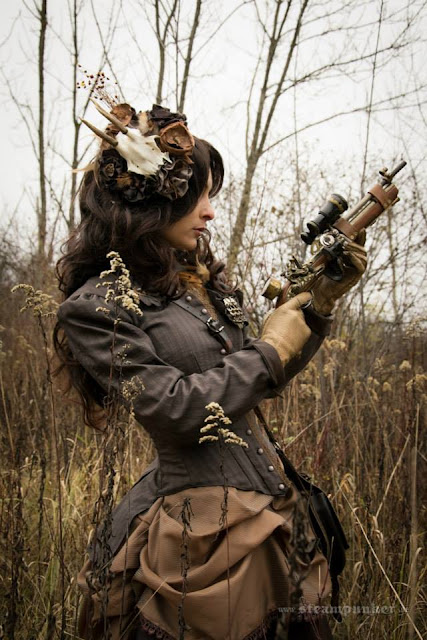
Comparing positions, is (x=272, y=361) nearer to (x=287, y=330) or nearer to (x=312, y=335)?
(x=287, y=330)

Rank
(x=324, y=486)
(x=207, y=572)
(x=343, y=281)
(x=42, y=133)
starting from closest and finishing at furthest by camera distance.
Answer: (x=207, y=572) → (x=343, y=281) → (x=324, y=486) → (x=42, y=133)

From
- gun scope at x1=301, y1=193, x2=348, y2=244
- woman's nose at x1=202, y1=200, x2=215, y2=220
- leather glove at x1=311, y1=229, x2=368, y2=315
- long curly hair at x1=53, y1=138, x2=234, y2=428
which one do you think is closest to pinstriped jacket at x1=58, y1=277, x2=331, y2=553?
long curly hair at x1=53, y1=138, x2=234, y2=428

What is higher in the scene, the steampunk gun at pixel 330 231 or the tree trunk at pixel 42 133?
the tree trunk at pixel 42 133

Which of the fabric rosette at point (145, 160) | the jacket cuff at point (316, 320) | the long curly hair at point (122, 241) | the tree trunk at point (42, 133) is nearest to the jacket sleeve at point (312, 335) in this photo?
the jacket cuff at point (316, 320)

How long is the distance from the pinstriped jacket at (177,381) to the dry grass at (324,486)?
0.13 m

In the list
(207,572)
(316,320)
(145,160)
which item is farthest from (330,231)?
(207,572)

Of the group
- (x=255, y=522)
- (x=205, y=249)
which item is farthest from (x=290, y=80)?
(x=255, y=522)

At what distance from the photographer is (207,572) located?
4.92ft

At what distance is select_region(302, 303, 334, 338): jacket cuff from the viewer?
1877mm

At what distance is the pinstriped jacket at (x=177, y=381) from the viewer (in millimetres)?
1552

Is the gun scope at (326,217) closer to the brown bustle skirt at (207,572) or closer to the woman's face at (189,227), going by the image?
the woman's face at (189,227)

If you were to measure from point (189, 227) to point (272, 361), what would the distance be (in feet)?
1.94

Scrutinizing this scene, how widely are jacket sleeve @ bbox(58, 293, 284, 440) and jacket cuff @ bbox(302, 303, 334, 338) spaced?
0.98 ft

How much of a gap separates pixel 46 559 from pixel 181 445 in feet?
4.43
